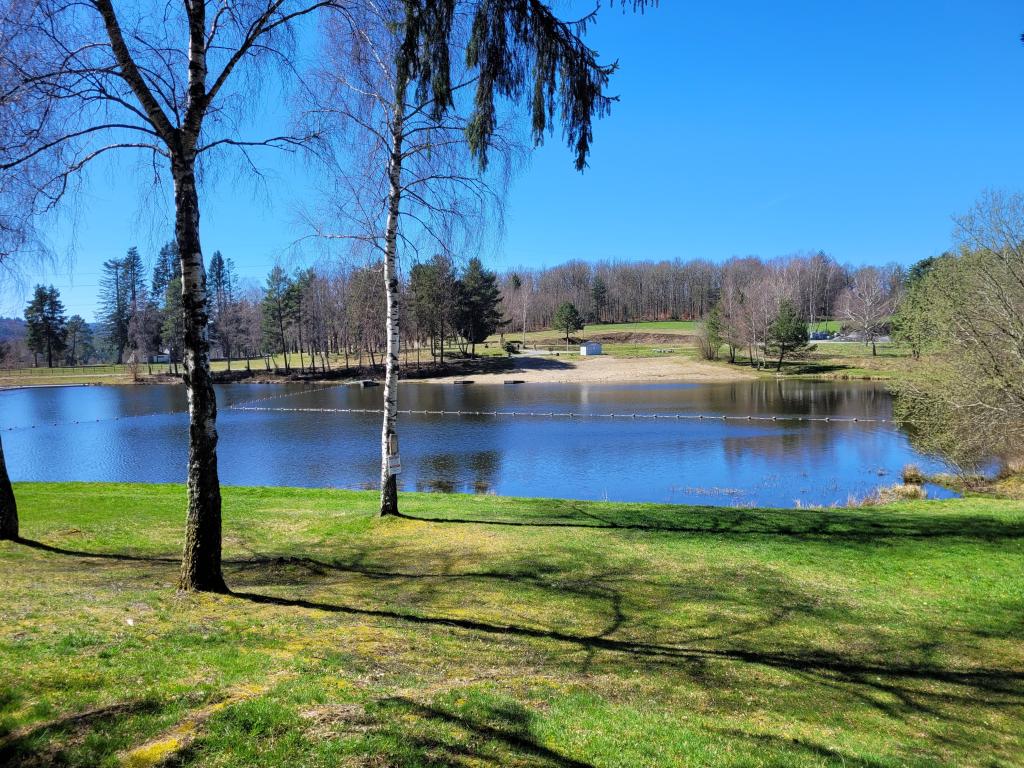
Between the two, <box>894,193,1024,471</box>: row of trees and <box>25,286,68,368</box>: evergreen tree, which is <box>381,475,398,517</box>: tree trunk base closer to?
<box>894,193,1024,471</box>: row of trees

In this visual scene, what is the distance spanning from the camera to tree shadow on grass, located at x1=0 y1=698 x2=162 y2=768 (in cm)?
291

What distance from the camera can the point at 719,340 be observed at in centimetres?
7575

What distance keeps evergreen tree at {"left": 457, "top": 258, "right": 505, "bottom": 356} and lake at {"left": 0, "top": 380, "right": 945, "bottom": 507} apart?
85.3 ft

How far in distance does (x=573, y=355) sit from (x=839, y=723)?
8306cm

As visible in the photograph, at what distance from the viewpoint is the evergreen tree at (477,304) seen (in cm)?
7612

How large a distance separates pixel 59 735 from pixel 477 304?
75468 millimetres

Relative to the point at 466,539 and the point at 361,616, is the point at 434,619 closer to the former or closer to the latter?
the point at 361,616

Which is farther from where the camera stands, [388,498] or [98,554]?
[388,498]

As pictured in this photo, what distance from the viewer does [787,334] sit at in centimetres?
6650

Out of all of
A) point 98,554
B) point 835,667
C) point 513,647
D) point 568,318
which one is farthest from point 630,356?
point 513,647

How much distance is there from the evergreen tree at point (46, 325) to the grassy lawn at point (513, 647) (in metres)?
96.3

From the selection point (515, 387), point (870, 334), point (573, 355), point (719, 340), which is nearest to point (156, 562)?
point (515, 387)

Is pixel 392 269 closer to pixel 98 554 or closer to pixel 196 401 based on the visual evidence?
pixel 196 401

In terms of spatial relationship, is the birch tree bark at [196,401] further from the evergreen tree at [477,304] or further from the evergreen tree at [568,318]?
the evergreen tree at [568,318]
